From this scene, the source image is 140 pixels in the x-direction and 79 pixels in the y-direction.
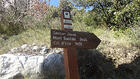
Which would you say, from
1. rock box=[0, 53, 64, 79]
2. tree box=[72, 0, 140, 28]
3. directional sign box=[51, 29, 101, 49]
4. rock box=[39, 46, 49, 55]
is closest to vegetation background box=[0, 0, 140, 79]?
tree box=[72, 0, 140, 28]

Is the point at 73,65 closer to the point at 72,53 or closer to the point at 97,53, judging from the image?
the point at 72,53

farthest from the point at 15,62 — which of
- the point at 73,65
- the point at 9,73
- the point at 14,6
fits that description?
the point at 14,6

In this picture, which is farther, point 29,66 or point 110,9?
point 110,9

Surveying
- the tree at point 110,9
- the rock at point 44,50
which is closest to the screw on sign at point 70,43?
the rock at point 44,50

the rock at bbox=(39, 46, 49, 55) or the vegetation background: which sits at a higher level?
the vegetation background

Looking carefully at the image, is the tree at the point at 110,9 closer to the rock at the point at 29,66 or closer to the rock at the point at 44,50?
the rock at the point at 44,50

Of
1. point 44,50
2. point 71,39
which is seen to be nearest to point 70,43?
point 71,39

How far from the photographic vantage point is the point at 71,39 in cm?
285

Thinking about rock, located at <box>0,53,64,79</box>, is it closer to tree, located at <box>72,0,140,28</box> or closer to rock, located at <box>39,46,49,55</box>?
rock, located at <box>39,46,49,55</box>

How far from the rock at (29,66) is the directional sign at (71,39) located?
1484 millimetres

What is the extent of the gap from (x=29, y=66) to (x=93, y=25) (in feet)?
18.9

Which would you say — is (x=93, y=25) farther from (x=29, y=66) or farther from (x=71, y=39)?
(x=71, y=39)

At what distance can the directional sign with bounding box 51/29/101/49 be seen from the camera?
2670 millimetres

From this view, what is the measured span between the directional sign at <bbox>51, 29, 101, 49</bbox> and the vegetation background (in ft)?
6.13
